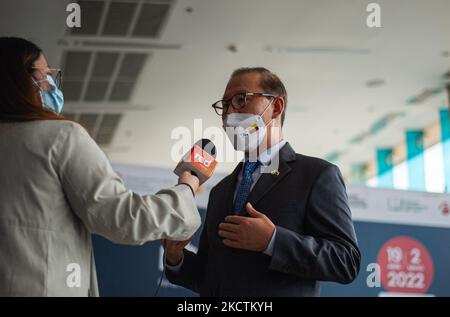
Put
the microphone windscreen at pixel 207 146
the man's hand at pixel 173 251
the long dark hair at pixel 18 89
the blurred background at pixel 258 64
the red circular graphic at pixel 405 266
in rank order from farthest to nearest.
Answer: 1. the blurred background at pixel 258 64
2. the red circular graphic at pixel 405 266
3. the man's hand at pixel 173 251
4. the microphone windscreen at pixel 207 146
5. the long dark hair at pixel 18 89

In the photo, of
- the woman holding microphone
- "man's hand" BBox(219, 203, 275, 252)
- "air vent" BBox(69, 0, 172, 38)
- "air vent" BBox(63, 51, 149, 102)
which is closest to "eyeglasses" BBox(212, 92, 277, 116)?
"man's hand" BBox(219, 203, 275, 252)

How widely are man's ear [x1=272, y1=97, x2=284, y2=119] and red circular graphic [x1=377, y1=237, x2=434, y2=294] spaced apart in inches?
114

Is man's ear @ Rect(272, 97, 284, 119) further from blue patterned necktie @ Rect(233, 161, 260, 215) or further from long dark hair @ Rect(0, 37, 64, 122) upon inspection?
long dark hair @ Rect(0, 37, 64, 122)

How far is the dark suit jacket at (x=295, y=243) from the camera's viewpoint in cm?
177

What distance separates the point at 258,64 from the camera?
9883 millimetres

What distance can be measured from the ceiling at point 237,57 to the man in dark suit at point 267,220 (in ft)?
18.7

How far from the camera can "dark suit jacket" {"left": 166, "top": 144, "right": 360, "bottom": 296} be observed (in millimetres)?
1773

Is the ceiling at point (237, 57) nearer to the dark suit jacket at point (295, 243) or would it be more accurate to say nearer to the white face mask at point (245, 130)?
the white face mask at point (245, 130)

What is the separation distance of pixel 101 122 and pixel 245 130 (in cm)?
1030

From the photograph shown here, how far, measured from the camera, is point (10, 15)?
Answer: 748 centimetres

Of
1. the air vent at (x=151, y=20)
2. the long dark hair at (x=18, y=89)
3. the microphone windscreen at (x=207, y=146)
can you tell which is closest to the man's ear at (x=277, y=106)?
the microphone windscreen at (x=207, y=146)

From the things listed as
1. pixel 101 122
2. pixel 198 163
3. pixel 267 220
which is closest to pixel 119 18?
pixel 101 122

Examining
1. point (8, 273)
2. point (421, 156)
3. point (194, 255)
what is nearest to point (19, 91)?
point (8, 273)

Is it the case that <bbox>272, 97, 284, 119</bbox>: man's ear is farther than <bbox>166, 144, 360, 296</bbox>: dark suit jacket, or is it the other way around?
<bbox>272, 97, 284, 119</bbox>: man's ear
